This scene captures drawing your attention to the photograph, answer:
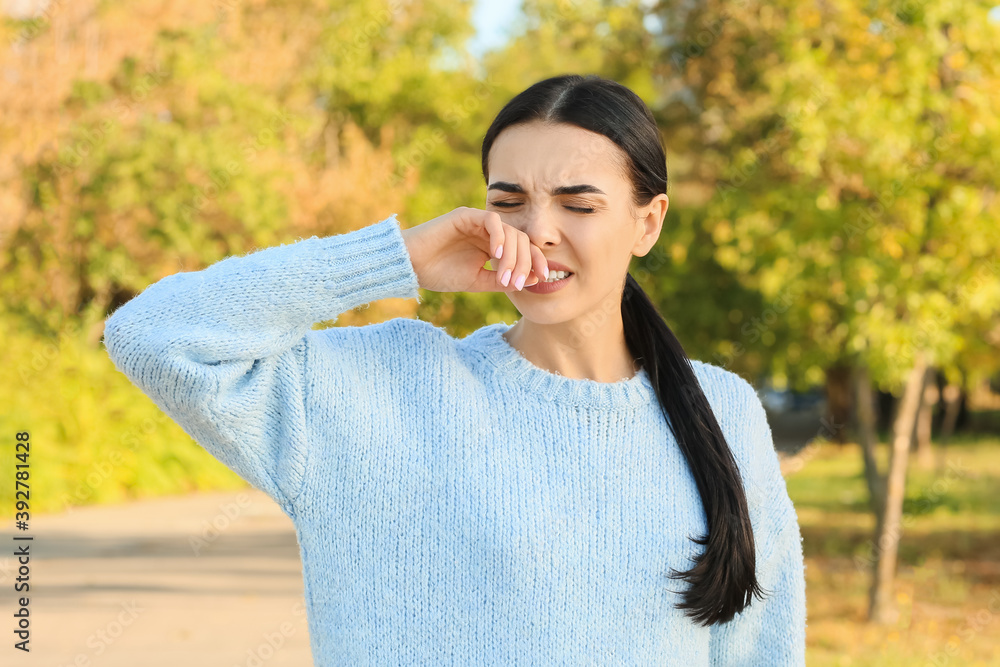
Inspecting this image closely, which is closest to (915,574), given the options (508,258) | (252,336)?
(508,258)

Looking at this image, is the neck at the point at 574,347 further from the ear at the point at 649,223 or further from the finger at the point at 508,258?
the finger at the point at 508,258

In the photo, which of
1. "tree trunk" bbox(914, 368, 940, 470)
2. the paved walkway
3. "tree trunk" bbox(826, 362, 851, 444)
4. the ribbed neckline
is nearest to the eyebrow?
the ribbed neckline

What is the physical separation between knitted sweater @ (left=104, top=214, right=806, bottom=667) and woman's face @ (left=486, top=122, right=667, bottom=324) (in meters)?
0.21

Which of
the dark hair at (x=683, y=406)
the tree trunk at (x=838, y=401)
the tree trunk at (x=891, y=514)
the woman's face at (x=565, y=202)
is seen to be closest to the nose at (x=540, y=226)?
the woman's face at (x=565, y=202)

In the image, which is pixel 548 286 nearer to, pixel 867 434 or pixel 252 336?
pixel 252 336

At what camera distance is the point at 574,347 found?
1988 millimetres


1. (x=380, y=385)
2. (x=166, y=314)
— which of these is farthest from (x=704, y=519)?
(x=166, y=314)

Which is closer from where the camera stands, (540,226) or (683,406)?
(540,226)

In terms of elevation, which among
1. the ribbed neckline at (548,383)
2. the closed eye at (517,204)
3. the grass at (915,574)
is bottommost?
the grass at (915,574)

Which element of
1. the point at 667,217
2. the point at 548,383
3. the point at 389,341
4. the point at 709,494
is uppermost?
the point at 667,217

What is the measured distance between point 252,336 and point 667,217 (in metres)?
9.65

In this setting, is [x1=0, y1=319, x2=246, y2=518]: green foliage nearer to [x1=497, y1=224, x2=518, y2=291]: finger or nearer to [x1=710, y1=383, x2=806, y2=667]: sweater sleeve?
[x1=710, y1=383, x2=806, y2=667]: sweater sleeve

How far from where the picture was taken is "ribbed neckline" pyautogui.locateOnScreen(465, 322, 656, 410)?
6.30 feet

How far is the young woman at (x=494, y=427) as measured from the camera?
1.67 m
